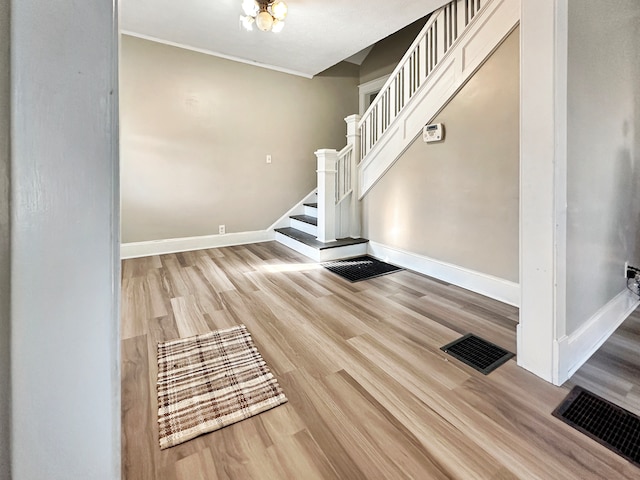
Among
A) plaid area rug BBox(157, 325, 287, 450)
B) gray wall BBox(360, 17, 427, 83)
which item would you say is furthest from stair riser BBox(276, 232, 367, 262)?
gray wall BBox(360, 17, 427, 83)

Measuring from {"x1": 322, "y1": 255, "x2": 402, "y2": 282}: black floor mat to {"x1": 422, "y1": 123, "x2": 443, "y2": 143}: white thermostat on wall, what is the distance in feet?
4.39

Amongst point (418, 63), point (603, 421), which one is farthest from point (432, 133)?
point (603, 421)

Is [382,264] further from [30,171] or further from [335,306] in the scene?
[30,171]

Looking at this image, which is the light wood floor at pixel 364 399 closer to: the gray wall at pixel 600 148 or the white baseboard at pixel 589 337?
the white baseboard at pixel 589 337

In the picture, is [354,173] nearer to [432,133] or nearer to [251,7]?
[432,133]

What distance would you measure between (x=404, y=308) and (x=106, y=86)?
7.21 ft

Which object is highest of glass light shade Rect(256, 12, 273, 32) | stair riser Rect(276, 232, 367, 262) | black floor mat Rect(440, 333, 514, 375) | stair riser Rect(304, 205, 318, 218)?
glass light shade Rect(256, 12, 273, 32)

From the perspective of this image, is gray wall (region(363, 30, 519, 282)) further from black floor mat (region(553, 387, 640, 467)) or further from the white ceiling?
black floor mat (region(553, 387, 640, 467))

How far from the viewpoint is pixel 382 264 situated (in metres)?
3.42

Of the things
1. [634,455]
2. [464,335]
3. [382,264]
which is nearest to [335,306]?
[464,335]

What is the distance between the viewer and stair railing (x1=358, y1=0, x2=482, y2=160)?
257cm

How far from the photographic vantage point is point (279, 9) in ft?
8.75

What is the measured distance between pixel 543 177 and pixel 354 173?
2583mm

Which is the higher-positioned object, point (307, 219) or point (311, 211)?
point (311, 211)
